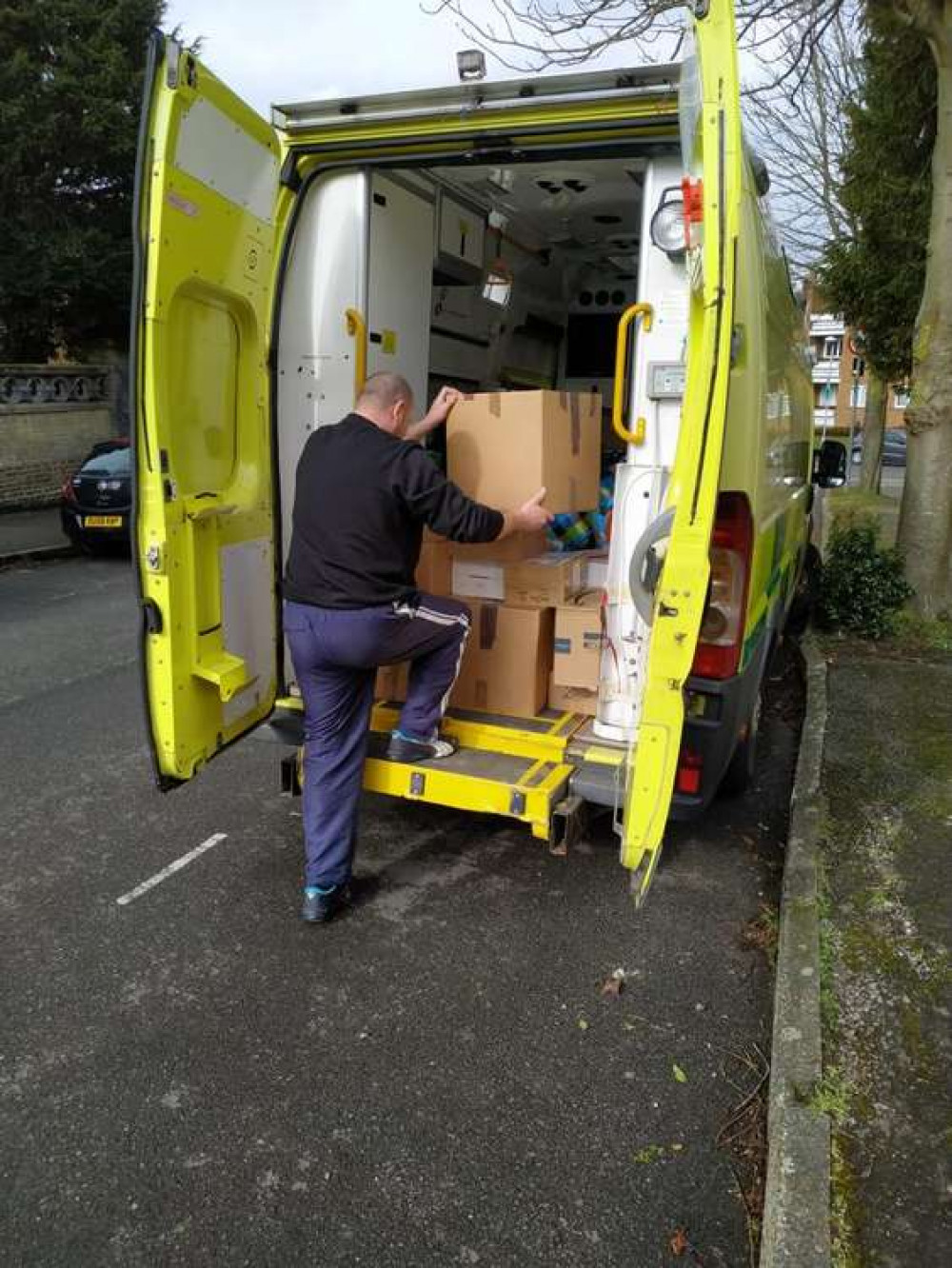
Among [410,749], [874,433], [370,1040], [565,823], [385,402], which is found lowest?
[370,1040]

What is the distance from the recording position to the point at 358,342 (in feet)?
12.5

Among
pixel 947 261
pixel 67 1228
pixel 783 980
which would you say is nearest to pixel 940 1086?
pixel 783 980

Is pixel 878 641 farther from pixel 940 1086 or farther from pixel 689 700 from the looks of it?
pixel 940 1086

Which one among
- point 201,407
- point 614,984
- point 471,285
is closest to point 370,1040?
point 614,984

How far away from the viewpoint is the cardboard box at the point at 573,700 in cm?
391

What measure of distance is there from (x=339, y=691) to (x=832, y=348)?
5017 cm

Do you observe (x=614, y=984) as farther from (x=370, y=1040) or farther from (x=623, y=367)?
(x=623, y=367)

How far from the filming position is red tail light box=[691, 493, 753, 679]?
306 cm

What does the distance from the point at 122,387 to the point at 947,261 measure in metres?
14.7

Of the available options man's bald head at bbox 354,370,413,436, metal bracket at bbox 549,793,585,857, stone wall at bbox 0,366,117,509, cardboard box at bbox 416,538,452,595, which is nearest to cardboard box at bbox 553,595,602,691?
cardboard box at bbox 416,538,452,595

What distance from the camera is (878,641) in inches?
292

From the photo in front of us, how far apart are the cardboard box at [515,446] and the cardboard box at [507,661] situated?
18.4 inches

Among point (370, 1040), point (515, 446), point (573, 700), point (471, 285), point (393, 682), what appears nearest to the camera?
point (370, 1040)

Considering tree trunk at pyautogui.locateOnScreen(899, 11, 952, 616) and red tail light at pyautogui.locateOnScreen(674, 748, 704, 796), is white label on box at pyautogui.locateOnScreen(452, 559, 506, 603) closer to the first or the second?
red tail light at pyautogui.locateOnScreen(674, 748, 704, 796)
